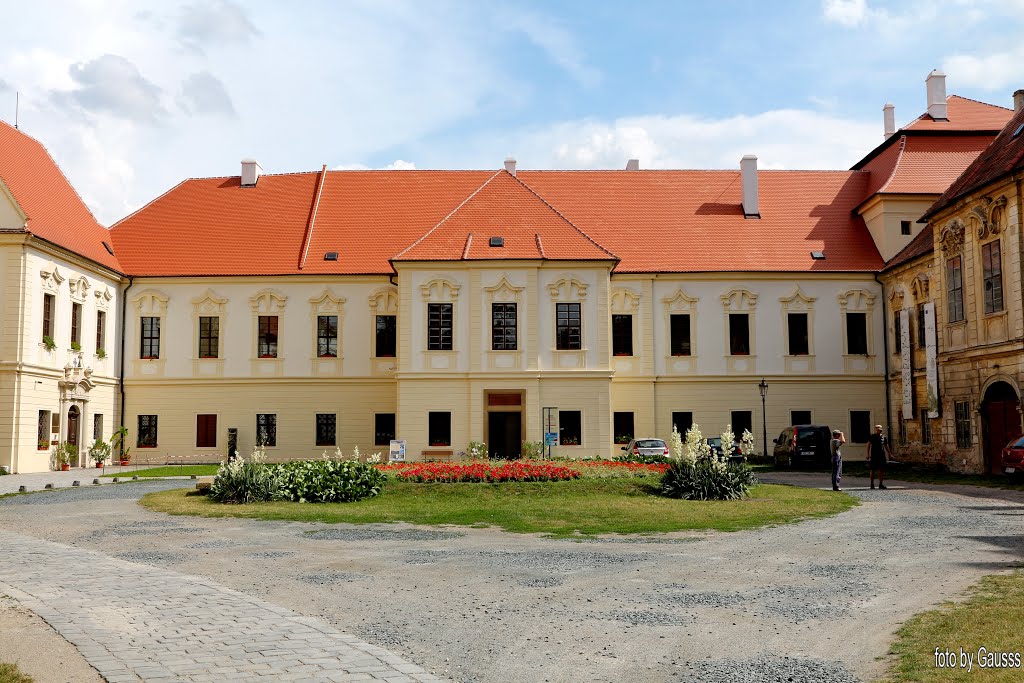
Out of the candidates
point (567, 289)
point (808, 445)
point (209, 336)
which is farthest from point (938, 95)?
point (209, 336)

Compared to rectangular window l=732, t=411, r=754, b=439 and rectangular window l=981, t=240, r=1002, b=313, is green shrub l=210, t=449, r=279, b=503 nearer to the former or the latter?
rectangular window l=981, t=240, r=1002, b=313

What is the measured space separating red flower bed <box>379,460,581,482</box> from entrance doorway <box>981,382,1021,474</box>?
13887 mm

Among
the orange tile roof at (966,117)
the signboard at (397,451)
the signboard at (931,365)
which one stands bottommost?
the signboard at (397,451)

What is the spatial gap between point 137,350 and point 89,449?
17.6 feet

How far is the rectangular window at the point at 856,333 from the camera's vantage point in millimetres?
40531

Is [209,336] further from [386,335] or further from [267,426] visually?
[386,335]

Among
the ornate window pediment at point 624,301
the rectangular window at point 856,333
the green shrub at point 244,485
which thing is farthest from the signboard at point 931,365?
the green shrub at point 244,485

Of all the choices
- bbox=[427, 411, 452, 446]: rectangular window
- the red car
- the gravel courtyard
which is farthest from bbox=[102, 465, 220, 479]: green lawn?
the red car

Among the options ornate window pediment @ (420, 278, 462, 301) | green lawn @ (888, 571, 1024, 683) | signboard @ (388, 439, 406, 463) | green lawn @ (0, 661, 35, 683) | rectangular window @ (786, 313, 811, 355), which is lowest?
green lawn @ (888, 571, 1024, 683)

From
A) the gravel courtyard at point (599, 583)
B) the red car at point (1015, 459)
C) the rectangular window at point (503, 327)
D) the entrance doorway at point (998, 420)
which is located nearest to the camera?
the gravel courtyard at point (599, 583)

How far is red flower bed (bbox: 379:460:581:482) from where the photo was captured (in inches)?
886

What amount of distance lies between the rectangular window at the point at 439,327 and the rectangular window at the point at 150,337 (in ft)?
43.2

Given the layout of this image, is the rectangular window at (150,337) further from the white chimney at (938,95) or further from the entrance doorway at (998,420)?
the white chimney at (938,95)

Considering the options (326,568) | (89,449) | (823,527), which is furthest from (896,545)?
(89,449)
